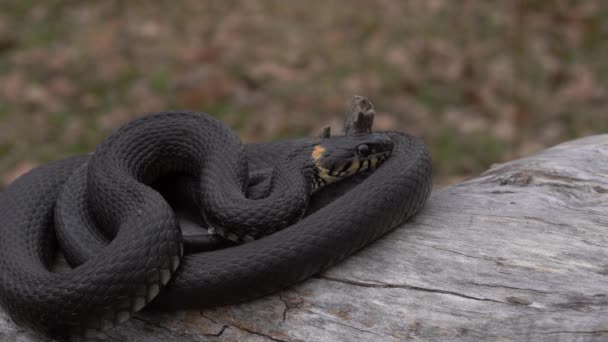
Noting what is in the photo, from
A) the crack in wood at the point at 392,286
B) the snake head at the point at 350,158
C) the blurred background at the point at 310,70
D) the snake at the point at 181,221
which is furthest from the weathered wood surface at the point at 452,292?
the blurred background at the point at 310,70

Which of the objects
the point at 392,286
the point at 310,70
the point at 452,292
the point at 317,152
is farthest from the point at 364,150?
the point at 310,70

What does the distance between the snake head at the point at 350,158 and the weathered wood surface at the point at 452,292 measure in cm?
65

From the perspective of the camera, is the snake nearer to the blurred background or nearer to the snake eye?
the snake eye

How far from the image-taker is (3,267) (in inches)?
187

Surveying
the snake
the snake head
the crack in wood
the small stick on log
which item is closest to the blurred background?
the small stick on log

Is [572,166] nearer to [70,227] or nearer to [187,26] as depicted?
[70,227]

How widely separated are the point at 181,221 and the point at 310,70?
6161 millimetres

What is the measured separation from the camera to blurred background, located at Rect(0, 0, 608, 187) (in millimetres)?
10219

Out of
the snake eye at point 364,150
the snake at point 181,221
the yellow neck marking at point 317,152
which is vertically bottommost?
the snake at point 181,221

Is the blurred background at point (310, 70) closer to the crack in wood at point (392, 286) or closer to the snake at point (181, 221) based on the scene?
the snake at point (181, 221)

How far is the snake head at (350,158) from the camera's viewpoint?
18.5ft

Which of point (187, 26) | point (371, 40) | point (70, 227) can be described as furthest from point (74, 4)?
point (70, 227)

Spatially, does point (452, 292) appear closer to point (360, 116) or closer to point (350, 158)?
point (350, 158)

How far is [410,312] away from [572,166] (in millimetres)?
2421
